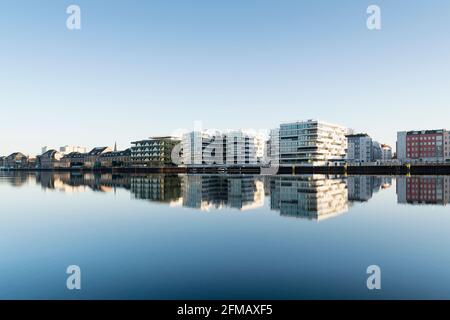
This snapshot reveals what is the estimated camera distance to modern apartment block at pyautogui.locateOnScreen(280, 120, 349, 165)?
164125 mm

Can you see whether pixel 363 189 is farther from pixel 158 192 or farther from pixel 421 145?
pixel 421 145

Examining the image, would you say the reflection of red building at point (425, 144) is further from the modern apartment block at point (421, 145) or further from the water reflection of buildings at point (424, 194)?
the water reflection of buildings at point (424, 194)

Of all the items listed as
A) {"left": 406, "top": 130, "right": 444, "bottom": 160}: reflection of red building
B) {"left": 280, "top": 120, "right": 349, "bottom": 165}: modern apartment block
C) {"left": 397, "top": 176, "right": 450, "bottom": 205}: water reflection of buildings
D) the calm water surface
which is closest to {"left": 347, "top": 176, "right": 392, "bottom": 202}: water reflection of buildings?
{"left": 397, "top": 176, "right": 450, "bottom": 205}: water reflection of buildings

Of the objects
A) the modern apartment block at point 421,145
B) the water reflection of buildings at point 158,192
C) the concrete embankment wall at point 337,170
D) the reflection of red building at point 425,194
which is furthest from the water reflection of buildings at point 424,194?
the modern apartment block at point 421,145

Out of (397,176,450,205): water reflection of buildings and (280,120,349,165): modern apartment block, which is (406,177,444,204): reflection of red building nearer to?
(397,176,450,205): water reflection of buildings

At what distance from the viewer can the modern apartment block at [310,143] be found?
164125 mm

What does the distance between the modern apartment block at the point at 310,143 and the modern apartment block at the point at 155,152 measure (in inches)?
2661

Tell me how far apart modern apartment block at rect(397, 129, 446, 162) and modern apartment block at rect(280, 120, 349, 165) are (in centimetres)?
3410

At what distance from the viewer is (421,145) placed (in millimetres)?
176250

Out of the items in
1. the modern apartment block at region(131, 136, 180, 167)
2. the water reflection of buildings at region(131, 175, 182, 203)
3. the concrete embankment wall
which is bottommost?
the water reflection of buildings at region(131, 175, 182, 203)
